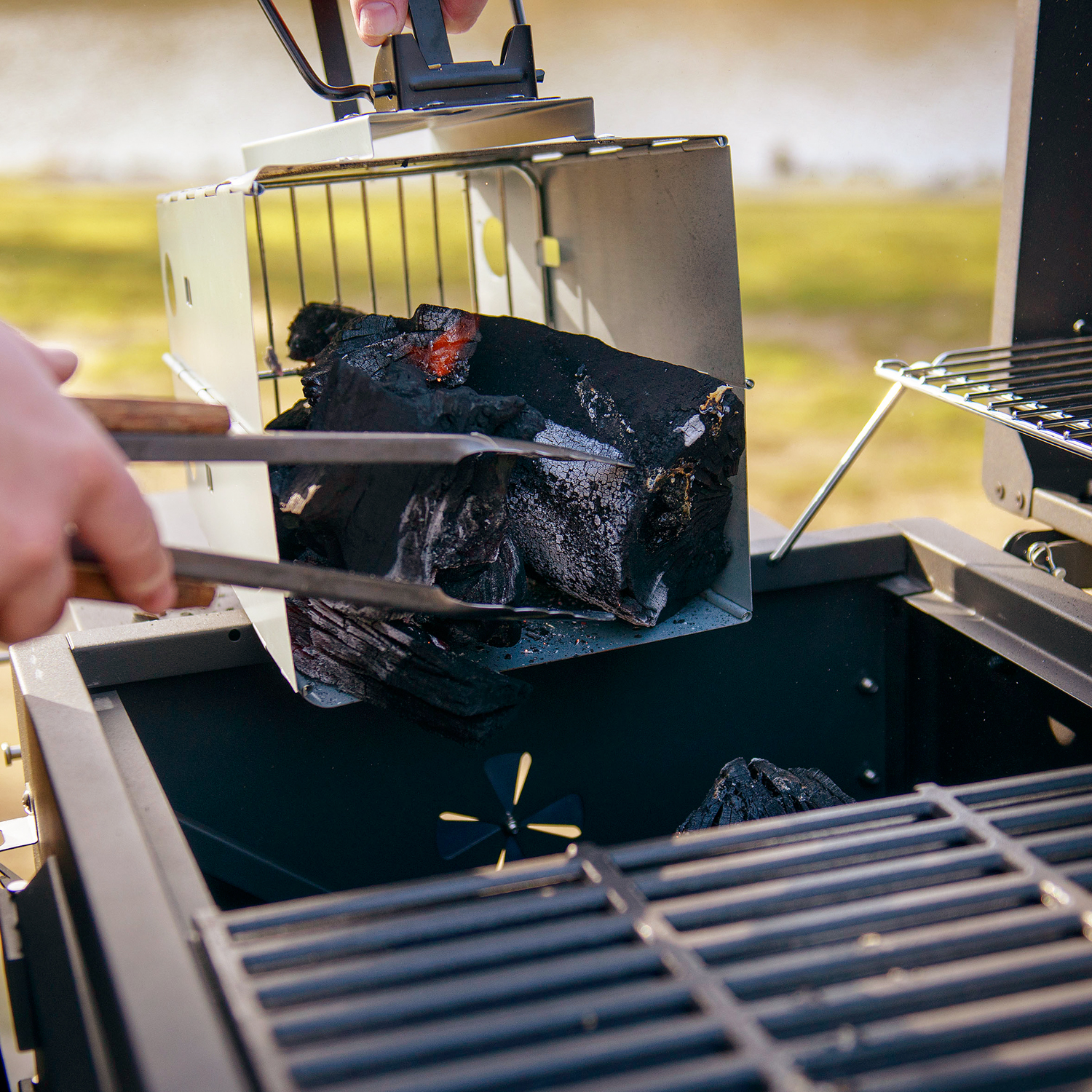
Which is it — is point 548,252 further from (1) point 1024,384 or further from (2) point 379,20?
(1) point 1024,384

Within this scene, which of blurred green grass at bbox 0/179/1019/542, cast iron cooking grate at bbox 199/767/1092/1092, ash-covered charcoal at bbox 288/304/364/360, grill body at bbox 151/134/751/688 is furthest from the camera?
blurred green grass at bbox 0/179/1019/542

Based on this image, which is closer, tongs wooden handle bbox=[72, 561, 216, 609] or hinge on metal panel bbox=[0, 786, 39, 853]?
tongs wooden handle bbox=[72, 561, 216, 609]

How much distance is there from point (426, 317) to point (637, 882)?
790 millimetres

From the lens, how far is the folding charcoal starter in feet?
1.89

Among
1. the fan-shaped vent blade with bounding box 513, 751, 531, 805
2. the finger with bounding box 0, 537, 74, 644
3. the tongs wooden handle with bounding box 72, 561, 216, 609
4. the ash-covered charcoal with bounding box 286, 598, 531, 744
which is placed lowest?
Answer: the fan-shaped vent blade with bounding box 513, 751, 531, 805

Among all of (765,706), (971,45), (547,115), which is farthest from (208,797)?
(971,45)

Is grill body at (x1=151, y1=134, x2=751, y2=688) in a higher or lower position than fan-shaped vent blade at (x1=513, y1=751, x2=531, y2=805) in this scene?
higher

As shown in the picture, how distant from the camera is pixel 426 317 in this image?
1.28m

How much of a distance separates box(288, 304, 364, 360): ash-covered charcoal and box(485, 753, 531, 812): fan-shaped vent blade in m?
0.63

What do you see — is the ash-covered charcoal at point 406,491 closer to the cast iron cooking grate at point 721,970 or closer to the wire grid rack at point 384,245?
→ the wire grid rack at point 384,245

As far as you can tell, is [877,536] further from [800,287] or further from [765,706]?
[800,287]

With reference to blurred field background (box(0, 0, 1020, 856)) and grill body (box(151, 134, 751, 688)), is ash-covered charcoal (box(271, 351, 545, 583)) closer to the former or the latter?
grill body (box(151, 134, 751, 688))

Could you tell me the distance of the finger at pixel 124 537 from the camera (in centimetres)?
60

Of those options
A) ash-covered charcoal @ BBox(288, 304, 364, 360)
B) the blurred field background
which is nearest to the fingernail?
ash-covered charcoal @ BBox(288, 304, 364, 360)
